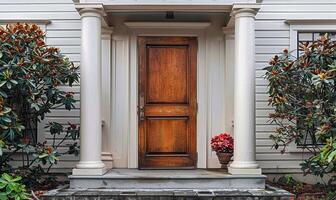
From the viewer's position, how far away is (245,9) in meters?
6.47

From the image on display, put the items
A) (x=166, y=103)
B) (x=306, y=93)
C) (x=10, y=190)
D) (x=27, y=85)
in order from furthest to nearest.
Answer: (x=166, y=103) < (x=306, y=93) < (x=27, y=85) < (x=10, y=190)

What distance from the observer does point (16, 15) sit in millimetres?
7641

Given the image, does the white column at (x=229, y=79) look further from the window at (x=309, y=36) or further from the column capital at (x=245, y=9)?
the window at (x=309, y=36)

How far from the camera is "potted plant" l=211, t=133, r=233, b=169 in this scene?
7.11m

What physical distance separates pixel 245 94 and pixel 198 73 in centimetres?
132

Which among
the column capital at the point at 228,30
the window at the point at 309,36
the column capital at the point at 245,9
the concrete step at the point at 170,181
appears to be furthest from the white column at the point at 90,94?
the window at the point at 309,36

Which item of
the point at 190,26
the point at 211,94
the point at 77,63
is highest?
the point at 190,26

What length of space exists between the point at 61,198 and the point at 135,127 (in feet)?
6.80

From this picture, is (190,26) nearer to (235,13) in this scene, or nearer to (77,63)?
(235,13)

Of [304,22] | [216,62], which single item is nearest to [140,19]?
[216,62]

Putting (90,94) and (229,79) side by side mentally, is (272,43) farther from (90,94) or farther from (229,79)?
(90,94)

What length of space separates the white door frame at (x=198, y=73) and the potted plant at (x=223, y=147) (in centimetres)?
39

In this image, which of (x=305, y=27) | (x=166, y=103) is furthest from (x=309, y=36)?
(x=166, y=103)

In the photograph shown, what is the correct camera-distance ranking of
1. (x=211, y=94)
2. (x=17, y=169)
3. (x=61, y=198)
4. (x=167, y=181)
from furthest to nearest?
(x=211, y=94), (x=17, y=169), (x=167, y=181), (x=61, y=198)
